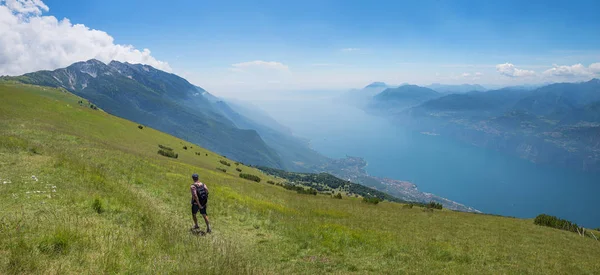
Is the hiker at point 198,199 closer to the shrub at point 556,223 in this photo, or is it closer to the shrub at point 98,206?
the shrub at point 98,206

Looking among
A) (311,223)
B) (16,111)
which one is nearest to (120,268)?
(311,223)

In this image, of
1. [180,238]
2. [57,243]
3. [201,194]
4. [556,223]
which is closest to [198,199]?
[201,194]

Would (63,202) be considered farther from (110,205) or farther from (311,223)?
(311,223)

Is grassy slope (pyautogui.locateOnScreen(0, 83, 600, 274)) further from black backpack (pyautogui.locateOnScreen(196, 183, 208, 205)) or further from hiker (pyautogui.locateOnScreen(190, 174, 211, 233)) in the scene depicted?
black backpack (pyautogui.locateOnScreen(196, 183, 208, 205))

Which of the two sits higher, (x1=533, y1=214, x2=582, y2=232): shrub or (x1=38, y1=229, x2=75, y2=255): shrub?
(x1=38, y1=229, x2=75, y2=255): shrub

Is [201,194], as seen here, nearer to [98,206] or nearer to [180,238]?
[180,238]

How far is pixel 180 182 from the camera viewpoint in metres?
24.4

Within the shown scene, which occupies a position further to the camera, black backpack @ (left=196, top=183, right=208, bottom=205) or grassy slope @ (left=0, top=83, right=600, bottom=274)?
black backpack @ (left=196, top=183, right=208, bottom=205)

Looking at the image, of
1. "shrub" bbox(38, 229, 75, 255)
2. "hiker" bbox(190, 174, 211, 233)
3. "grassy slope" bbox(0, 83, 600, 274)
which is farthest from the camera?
"hiker" bbox(190, 174, 211, 233)

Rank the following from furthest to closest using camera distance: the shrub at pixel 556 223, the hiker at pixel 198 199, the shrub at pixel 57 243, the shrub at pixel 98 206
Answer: the shrub at pixel 556 223 < the hiker at pixel 198 199 < the shrub at pixel 98 206 < the shrub at pixel 57 243

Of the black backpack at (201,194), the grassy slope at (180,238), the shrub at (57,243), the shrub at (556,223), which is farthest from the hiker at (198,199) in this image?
the shrub at (556,223)

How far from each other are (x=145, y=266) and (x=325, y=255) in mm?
7944

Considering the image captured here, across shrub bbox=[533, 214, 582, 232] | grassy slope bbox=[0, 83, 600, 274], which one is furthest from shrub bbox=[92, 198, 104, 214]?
shrub bbox=[533, 214, 582, 232]

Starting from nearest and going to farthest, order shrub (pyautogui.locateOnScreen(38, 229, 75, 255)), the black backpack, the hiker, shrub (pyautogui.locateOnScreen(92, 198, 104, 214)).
A: shrub (pyautogui.locateOnScreen(38, 229, 75, 255)) < shrub (pyautogui.locateOnScreen(92, 198, 104, 214)) < the hiker < the black backpack
